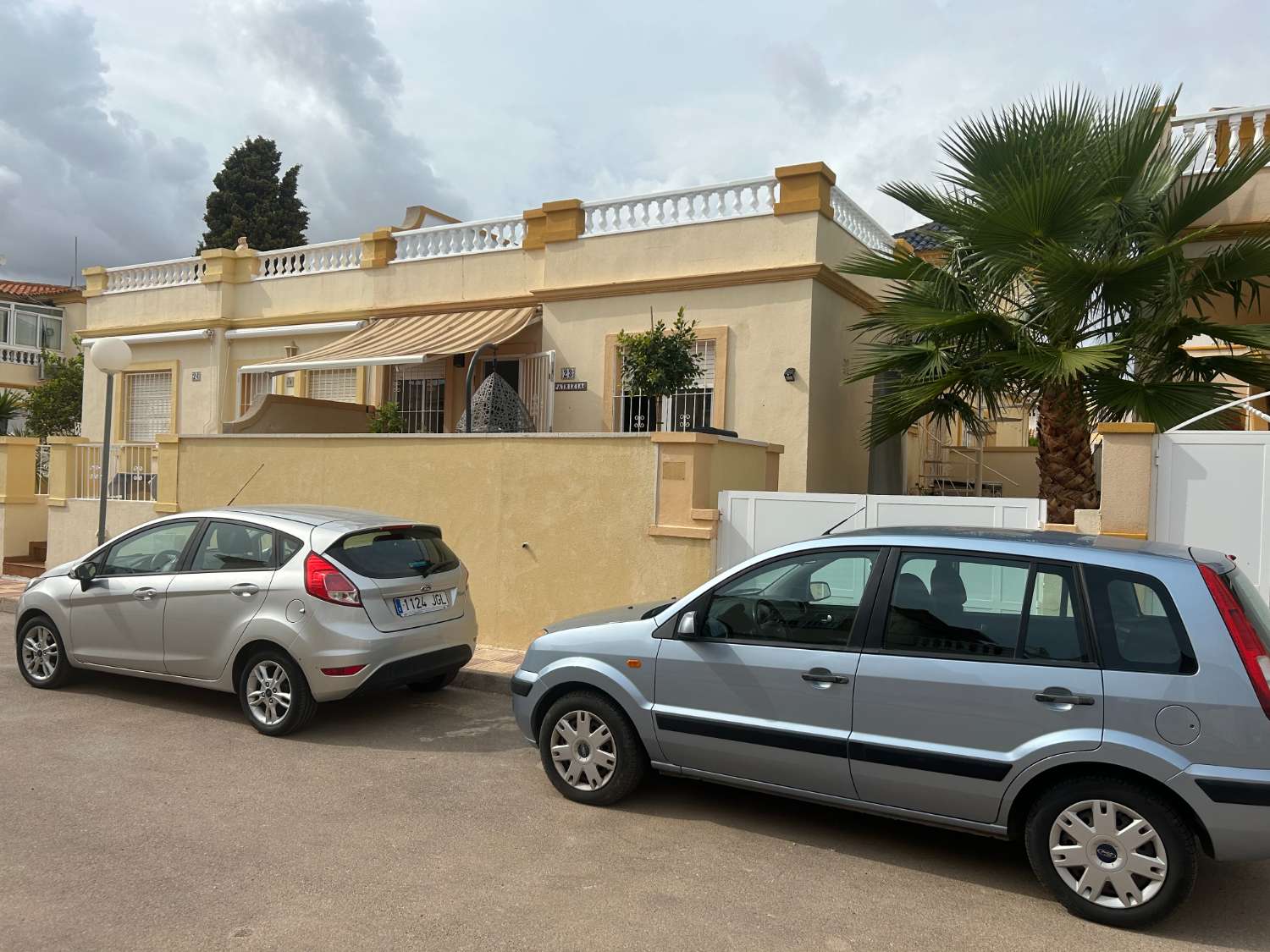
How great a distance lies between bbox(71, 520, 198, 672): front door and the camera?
7.37m

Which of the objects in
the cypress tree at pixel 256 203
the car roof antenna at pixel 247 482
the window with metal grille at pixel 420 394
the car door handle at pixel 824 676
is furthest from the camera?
the cypress tree at pixel 256 203

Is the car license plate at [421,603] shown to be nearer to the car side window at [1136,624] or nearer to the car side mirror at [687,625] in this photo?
the car side mirror at [687,625]

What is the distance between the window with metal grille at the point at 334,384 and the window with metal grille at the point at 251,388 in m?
0.90

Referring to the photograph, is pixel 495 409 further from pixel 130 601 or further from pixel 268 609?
pixel 268 609

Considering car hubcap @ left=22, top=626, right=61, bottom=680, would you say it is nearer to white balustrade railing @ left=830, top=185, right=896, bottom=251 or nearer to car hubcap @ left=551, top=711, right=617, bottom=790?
car hubcap @ left=551, top=711, right=617, bottom=790

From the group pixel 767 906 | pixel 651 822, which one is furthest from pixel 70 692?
pixel 767 906

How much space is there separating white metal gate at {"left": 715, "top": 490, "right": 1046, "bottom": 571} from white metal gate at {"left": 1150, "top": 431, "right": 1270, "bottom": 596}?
88 centimetres

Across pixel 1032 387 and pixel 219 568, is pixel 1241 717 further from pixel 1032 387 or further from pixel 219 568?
pixel 219 568

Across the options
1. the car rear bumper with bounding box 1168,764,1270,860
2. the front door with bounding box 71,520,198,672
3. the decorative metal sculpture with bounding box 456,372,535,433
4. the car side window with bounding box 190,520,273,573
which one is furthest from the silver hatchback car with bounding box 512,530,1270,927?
the decorative metal sculpture with bounding box 456,372,535,433

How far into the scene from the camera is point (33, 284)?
1387 inches

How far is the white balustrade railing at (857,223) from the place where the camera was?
12.6 meters

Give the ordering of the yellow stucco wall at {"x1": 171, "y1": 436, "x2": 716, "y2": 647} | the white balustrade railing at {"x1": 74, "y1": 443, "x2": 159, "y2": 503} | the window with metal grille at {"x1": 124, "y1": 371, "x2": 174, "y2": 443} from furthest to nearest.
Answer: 1. the window with metal grille at {"x1": 124, "y1": 371, "x2": 174, "y2": 443}
2. the white balustrade railing at {"x1": 74, "y1": 443, "x2": 159, "y2": 503}
3. the yellow stucco wall at {"x1": 171, "y1": 436, "x2": 716, "y2": 647}

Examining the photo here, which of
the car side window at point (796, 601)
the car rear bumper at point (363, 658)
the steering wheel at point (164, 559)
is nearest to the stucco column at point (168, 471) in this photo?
the steering wheel at point (164, 559)

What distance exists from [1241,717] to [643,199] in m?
10.7
